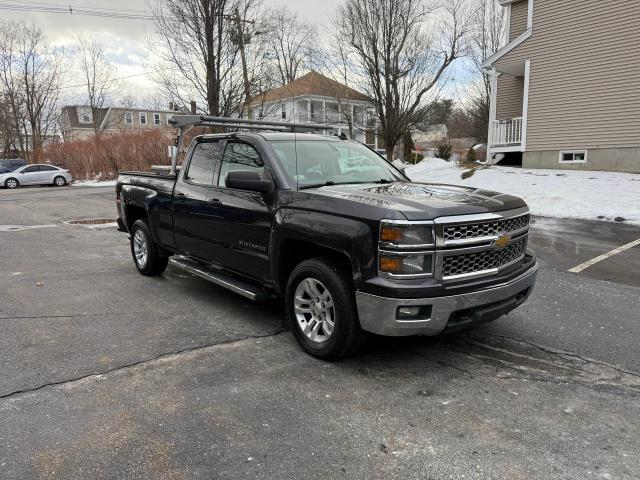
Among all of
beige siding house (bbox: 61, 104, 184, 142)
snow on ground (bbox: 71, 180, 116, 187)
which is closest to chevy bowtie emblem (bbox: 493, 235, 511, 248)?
snow on ground (bbox: 71, 180, 116, 187)

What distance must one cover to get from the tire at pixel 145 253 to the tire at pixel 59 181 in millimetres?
26200

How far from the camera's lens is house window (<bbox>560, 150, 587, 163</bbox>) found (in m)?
17.2

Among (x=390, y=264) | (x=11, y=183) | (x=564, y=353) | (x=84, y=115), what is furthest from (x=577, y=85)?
(x=84, y=115)

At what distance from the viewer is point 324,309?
155 inches

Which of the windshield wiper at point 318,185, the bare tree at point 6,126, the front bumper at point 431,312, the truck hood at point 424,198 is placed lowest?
the front bumper at point 431,312

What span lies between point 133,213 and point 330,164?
357 centimetres

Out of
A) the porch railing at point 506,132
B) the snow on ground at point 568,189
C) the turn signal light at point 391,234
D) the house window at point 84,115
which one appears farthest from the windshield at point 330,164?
the house window at point 84,115

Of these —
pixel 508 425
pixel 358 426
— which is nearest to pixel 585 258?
pixel 508 425

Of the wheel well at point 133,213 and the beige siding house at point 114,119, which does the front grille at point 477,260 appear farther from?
the beige siding house at point 114,119

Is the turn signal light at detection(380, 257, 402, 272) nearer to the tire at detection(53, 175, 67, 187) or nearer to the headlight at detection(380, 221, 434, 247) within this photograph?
the headlight at detection(380, 221, 434, 247)

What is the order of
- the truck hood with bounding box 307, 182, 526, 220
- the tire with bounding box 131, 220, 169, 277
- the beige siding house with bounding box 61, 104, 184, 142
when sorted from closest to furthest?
the truck hood with bounding box 307, 182, 526, 220 < the tire with bounding box 131, 220, 169, 277 < the beige siding house with bounding box 61, 104, 184, 142

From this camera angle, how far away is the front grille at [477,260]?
352 centimetres

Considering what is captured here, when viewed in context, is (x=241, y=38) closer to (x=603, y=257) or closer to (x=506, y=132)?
(x=506, y=132)

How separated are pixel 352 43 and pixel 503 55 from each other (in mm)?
6160
